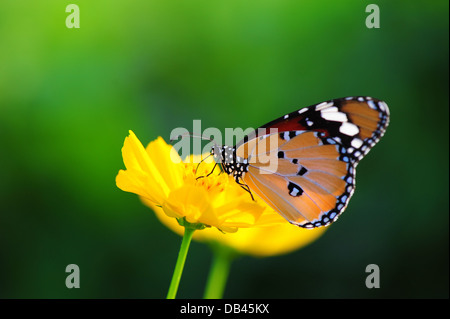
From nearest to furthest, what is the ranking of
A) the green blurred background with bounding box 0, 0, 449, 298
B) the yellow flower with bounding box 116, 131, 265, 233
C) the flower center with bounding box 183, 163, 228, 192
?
the yellow flower with bounding box 116, 131, 265, 233 → the flower center with bounding box 183, 163, 228, 192 → the green blurred background with bounding box 0, 0, 449, 298

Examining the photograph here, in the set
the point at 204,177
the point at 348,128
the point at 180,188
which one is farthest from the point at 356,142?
the point at 180,188

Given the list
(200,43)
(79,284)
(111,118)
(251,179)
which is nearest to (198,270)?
(79,284)

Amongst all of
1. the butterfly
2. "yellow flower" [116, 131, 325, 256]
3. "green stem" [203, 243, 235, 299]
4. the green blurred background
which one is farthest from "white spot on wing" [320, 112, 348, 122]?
the green blurred background

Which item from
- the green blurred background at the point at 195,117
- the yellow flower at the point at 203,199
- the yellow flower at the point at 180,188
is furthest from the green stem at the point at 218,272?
the green blurred background at the point at 195,117

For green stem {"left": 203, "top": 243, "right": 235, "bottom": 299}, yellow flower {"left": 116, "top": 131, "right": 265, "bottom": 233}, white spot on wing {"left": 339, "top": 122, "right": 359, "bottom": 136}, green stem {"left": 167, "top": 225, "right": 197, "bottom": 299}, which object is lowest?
green stem {"left": 203, "top": 243, "right": 235, "bottom": 299}

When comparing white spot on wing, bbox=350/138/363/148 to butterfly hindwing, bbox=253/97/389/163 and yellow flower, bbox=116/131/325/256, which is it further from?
yellow flower, bbox=116/131/325/256

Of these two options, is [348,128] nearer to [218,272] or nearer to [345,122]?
[345,122]

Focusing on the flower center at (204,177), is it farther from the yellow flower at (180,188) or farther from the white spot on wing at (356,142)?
the white spot on wing at (356,142)

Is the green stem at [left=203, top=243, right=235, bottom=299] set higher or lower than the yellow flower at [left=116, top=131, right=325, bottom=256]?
lower
